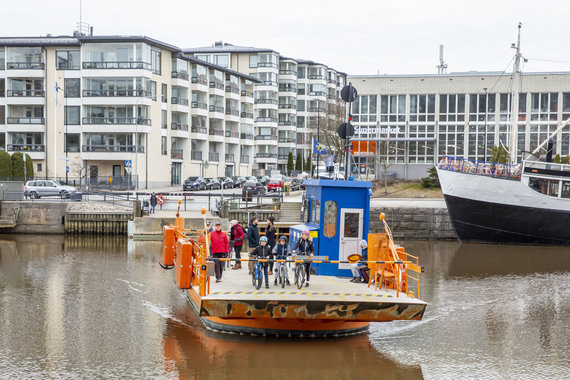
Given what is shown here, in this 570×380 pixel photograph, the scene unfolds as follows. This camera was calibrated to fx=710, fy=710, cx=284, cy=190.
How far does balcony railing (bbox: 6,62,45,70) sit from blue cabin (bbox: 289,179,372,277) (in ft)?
206

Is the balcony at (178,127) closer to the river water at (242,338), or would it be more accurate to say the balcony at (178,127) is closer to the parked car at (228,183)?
the parked car at (228,183)

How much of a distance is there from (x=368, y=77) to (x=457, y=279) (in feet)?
149

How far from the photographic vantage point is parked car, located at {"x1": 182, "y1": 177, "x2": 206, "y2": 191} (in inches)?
2756

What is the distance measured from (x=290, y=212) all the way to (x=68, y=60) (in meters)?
40.3

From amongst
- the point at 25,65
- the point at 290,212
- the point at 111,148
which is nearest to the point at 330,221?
the point at 290,212

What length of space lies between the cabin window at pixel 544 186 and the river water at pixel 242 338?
12.1 m

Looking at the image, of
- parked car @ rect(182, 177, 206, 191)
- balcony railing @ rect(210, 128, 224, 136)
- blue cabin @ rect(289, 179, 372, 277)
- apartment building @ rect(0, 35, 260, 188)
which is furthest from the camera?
balcony railing @ rect(210, 128, 224, 136)

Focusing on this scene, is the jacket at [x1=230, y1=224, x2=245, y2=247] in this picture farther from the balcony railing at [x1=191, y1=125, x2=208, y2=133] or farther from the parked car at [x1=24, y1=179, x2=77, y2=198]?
the balcony railing at [x1=191, y1=125, x2=208, y2=133]

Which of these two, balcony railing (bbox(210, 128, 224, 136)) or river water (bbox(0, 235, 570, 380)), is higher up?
balcony railing (bbox(210, 128, 224, 136))

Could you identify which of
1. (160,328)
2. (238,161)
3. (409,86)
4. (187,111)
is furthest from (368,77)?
(160,328)

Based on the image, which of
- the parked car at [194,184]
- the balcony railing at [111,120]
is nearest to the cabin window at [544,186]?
the parked car at [194,184]

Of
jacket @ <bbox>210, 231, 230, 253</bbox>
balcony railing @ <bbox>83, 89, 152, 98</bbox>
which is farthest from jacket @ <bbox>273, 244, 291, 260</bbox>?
balcony railing @ <bbox>83, 89, 152, 98</bbox>

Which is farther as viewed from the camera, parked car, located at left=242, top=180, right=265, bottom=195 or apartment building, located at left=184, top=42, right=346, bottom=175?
apartment building, located at left=184, top=42, right=346, bottom=175

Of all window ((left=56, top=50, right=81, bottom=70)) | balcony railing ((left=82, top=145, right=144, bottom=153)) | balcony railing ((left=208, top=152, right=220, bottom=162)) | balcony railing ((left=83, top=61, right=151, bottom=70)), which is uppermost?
window ((left=56, top=50, right=81, bottom=70))
